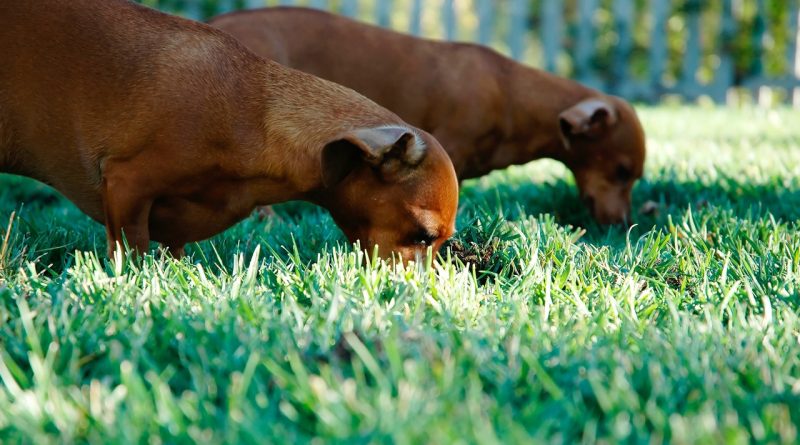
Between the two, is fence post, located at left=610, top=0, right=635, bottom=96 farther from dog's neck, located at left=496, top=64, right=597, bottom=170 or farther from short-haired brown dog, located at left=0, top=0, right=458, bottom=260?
short-haired brown dog, located at left=0, top=0, right=458, bottom=260

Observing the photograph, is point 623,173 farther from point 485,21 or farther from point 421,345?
point 485,21

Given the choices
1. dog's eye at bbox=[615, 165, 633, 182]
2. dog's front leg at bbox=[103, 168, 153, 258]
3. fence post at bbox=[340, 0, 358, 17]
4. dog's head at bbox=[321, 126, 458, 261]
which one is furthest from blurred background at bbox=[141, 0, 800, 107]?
dog's front leg at bbox=[103, 168, 153, 258]

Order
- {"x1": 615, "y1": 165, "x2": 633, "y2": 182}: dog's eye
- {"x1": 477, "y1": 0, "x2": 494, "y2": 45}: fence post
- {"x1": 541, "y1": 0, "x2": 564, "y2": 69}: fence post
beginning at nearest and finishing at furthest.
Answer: {"x1": 615, "y1": 165, "x2": 633, "y2": 182}: dog's eye, {"x1": 477, "y1": 0, "x2": 494, "y2": 45}: fence post, {"x1": 541, "y1": 0, "x2": 564, "y2": 69}: fence post

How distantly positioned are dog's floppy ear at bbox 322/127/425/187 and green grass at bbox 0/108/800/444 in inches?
14.4

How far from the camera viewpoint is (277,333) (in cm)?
208

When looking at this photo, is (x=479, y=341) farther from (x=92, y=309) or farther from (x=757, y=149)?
(x=757, y=149)

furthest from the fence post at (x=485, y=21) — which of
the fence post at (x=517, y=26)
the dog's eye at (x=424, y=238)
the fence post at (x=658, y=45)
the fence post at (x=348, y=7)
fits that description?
the dog's eye at (x=424, y=238)

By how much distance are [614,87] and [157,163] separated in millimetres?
9744

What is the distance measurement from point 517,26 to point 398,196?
914 centimetres

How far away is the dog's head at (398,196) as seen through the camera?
3080mm

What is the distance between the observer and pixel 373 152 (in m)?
2.94

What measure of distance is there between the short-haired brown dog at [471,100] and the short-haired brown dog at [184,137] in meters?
1.66

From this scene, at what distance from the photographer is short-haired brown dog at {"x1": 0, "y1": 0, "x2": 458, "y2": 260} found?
9.73 feet

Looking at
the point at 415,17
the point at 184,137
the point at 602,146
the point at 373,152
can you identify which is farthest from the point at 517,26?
the point at 184,137
